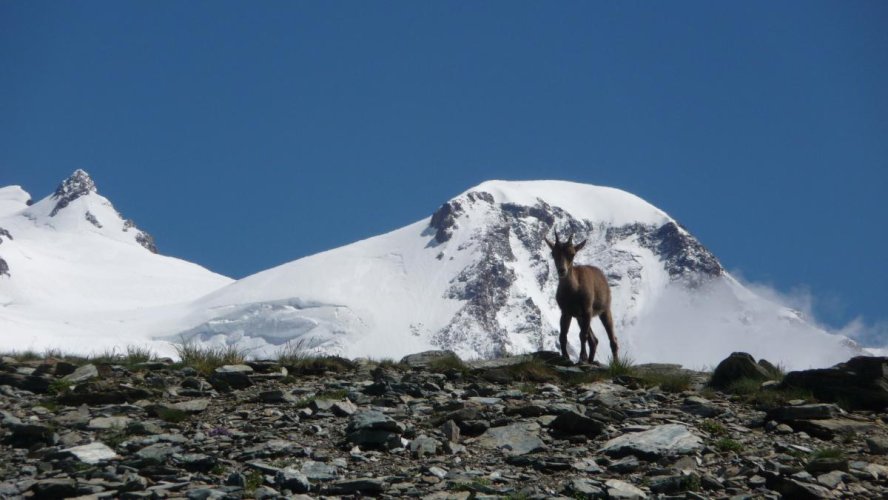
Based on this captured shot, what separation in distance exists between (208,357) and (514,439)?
20.1ft

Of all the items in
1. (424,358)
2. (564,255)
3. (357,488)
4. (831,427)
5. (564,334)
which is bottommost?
(357,488)

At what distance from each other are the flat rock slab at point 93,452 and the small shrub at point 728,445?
6.28 m

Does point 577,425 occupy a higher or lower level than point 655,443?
higher

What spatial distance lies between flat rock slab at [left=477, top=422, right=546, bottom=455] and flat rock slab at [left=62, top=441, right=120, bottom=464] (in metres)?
3.86

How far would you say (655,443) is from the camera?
10.8 meters

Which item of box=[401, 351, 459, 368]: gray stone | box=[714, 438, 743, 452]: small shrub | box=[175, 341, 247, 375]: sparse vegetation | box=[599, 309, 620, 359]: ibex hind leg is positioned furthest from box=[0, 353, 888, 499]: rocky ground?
box=[599, 309, 620, 359]: ibex hind leg

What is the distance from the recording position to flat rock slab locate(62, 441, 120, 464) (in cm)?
1006

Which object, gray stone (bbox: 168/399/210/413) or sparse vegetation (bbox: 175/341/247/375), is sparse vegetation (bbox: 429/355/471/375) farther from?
gray stone (bbox: 168/399/210/413)

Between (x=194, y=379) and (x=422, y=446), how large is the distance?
428 cm

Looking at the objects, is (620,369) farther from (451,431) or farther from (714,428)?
(451,431)

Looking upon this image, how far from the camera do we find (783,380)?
13828mm

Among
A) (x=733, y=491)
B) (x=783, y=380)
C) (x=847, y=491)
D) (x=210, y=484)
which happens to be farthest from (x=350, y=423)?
(x=783, y=380)

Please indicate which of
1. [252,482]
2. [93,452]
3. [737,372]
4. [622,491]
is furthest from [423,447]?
[737,372]

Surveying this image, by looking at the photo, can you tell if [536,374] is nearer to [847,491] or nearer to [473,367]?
[473,367]
